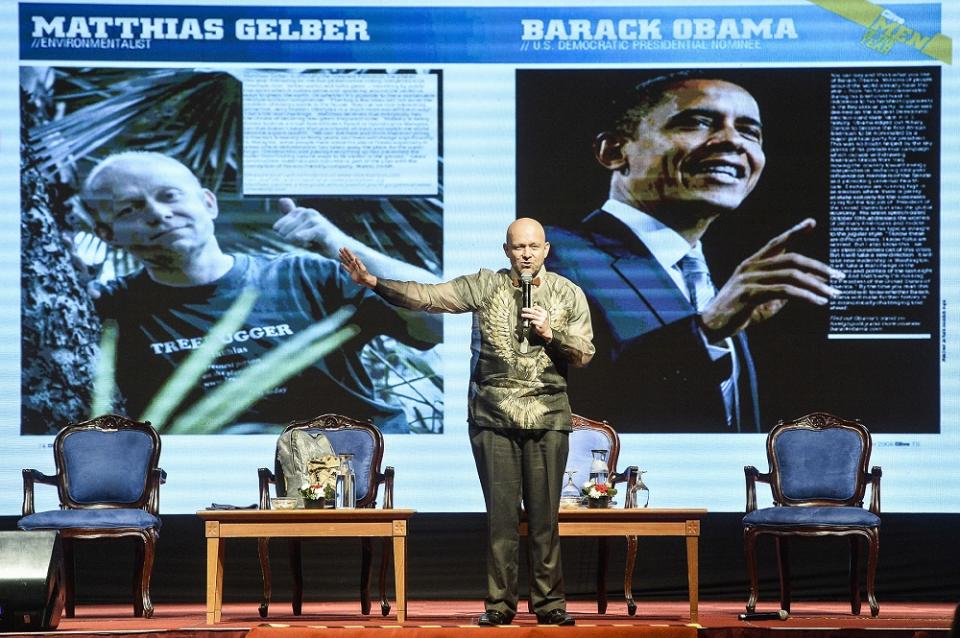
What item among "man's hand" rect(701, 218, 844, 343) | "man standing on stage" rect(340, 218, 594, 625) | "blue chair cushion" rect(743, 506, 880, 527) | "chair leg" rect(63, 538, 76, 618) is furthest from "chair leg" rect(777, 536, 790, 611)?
"chair leg" rect(63, 538, 76, 618)

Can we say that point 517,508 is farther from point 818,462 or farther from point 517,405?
point 818,462

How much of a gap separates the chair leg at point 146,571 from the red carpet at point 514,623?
0.21 feet

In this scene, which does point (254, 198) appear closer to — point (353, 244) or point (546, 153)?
point (353, 244)

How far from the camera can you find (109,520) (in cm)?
581

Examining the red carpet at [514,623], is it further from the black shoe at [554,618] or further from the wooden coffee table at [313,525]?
the wooden coffee table at [313,525]

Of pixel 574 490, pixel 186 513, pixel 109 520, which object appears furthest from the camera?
pixel 186 513

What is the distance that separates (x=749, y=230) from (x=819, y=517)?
5.64 feet

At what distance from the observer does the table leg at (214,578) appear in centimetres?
525

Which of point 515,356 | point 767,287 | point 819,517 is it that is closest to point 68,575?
point 515,356

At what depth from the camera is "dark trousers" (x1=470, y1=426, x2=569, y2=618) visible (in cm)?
465

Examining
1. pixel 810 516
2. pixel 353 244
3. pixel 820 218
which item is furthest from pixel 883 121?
pixel 353 244

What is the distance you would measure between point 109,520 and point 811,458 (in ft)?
10.6

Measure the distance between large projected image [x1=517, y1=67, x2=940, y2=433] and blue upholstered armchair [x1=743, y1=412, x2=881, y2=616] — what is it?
61cm

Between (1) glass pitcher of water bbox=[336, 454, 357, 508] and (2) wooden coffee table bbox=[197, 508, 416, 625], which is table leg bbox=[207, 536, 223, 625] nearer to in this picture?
(2) wooden coffee table bbox=[197, 508, 416, 625]
